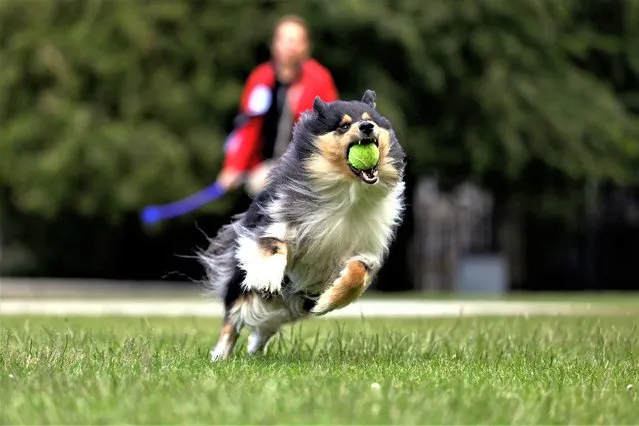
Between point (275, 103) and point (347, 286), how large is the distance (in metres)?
3.43

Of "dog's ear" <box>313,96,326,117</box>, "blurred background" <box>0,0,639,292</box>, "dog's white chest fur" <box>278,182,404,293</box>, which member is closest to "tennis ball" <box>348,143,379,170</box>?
"dog's white chest fur" <box>278,182,404,293</box>

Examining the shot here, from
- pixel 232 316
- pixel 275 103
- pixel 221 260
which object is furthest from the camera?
pixel 275 103

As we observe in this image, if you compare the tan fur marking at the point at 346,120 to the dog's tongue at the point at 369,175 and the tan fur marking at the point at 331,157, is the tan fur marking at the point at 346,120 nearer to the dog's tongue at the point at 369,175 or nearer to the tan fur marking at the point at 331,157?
the tan fur marking at the point at 331,157

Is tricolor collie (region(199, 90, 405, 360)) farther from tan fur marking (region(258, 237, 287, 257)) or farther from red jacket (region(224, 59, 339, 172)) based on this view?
red jacket (region(224, 59, 339, 172))

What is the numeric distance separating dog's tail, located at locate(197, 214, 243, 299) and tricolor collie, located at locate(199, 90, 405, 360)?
313 mm

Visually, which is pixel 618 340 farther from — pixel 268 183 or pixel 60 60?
pixel 60 60

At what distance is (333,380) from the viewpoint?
5445 mm

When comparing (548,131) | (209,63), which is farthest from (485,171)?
(209,63)

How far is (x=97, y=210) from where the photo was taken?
18719 mm

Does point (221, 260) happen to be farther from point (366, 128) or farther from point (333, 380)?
point (333, 380)

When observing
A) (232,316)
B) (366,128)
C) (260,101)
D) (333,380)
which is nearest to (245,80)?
(260,101)

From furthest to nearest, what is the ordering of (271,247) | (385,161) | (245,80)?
(245,80), (271,247), (385,161)

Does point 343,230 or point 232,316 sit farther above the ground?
point 343,230

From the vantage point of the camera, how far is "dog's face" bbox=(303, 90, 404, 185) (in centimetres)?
638
